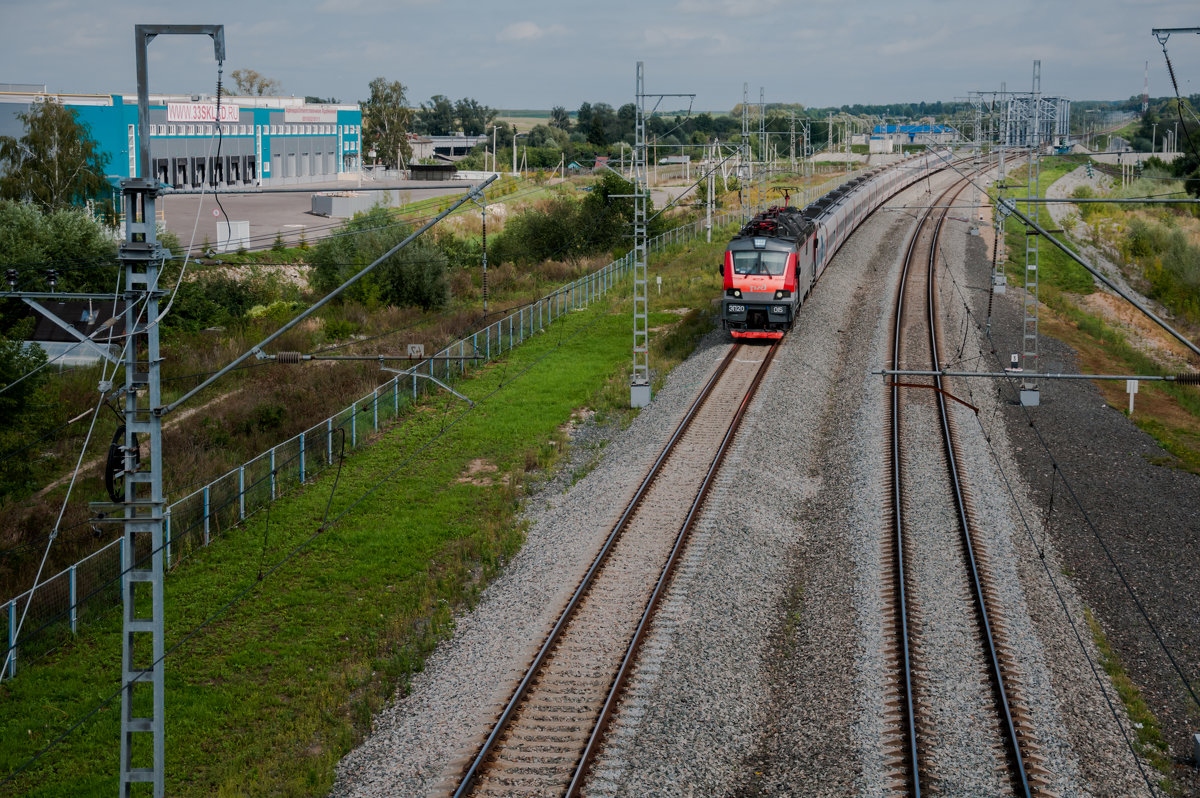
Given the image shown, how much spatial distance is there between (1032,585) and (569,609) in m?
7.69

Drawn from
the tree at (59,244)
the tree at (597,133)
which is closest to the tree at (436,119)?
the tree at (597,133)

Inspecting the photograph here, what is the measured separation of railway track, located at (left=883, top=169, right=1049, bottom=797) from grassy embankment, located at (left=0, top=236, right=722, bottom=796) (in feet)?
22.8

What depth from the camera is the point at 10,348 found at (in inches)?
977

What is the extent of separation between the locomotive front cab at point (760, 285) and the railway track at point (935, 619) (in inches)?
193

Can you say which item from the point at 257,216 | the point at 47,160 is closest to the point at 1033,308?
the point at 47,160

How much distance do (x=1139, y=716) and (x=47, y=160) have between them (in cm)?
5452

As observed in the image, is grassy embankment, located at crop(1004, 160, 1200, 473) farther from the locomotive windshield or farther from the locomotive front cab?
the locomotive windshield

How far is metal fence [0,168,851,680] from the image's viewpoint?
1764cm

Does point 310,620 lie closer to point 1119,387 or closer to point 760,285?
point 760,285

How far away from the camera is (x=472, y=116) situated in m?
193

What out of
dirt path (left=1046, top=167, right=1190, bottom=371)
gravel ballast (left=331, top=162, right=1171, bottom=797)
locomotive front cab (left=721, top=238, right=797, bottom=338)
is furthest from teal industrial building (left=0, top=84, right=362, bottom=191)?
dirt path (left=1046, top=167, right=1190, bottom=371)

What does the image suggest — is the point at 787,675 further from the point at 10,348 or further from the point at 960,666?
the point at 10,348

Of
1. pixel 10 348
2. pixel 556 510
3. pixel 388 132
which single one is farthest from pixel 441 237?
pixel 388 132

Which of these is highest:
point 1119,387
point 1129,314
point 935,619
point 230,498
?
point 1129,314
